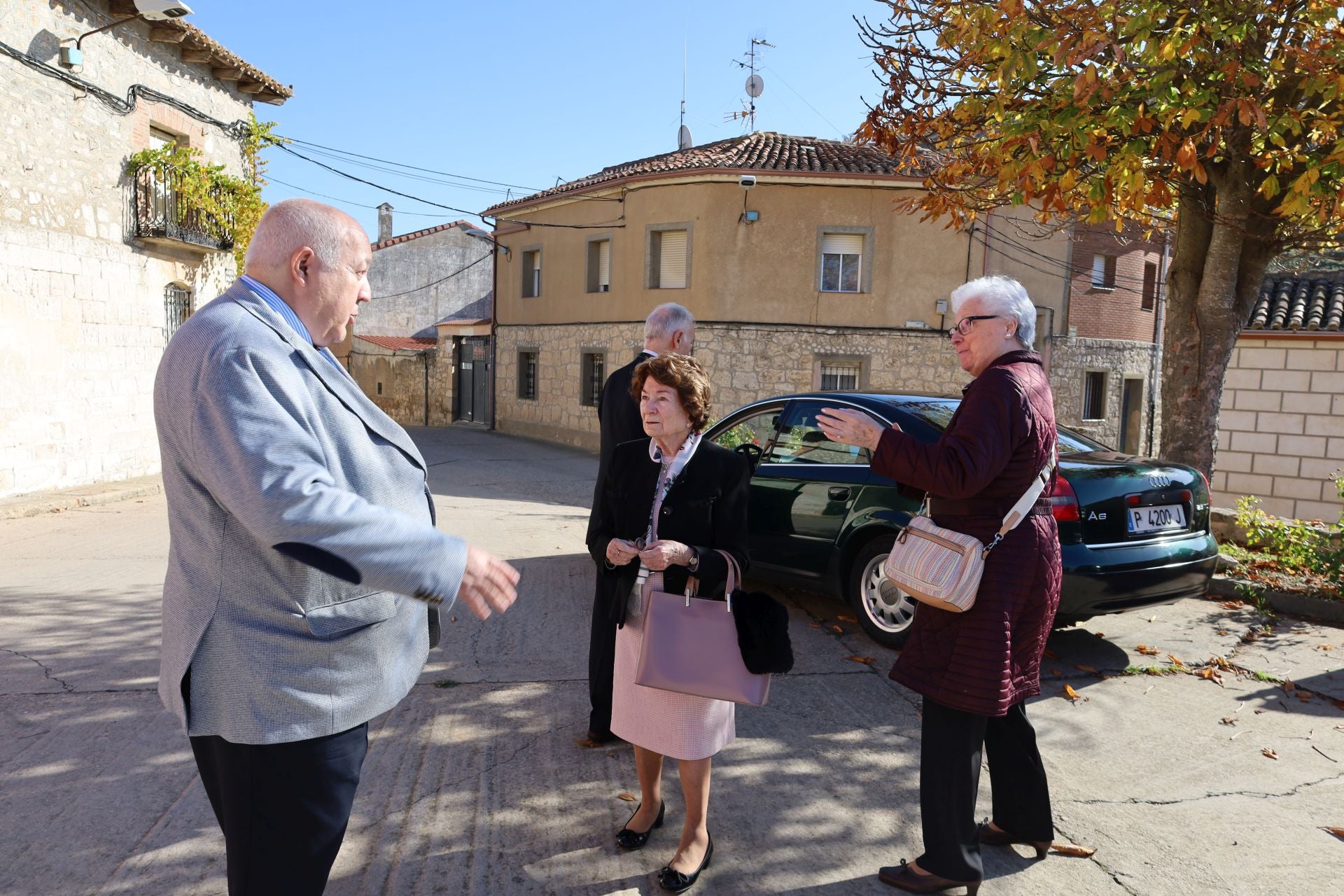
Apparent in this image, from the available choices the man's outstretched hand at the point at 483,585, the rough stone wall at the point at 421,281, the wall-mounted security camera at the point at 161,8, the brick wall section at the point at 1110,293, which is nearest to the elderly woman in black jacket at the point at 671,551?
the man's outstretched hand at the point at 483,585

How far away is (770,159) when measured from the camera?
20.6 meters

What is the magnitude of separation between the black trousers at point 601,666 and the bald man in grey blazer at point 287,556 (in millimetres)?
1895

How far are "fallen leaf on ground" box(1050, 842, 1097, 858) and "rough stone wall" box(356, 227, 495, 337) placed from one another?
3265cm

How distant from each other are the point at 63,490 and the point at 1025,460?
12748mm

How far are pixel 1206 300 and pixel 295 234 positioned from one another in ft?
27.1

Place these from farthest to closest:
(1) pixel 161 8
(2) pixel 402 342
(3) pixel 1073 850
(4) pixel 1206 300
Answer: (2) pixel 402 342
(1) pixel 161 8
(4) pixel 1206 300
(3) pixel 1073 850

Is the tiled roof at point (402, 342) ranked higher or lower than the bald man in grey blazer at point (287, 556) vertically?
higher

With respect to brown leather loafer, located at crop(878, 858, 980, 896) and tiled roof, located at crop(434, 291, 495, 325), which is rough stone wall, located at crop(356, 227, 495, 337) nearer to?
tiled roof, located at crop(434, 291, 495, 325)

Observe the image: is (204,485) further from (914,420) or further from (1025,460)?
(914,420)

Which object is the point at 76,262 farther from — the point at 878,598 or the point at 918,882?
the point at 918,882

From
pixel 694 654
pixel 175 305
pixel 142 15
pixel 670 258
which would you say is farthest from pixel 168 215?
pixel 694 654

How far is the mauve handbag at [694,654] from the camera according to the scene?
281 centimetres

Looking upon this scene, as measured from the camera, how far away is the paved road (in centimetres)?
306

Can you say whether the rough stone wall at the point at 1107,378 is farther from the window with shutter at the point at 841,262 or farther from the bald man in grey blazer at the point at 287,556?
the bald man in grey blazer at the point at 287,556
